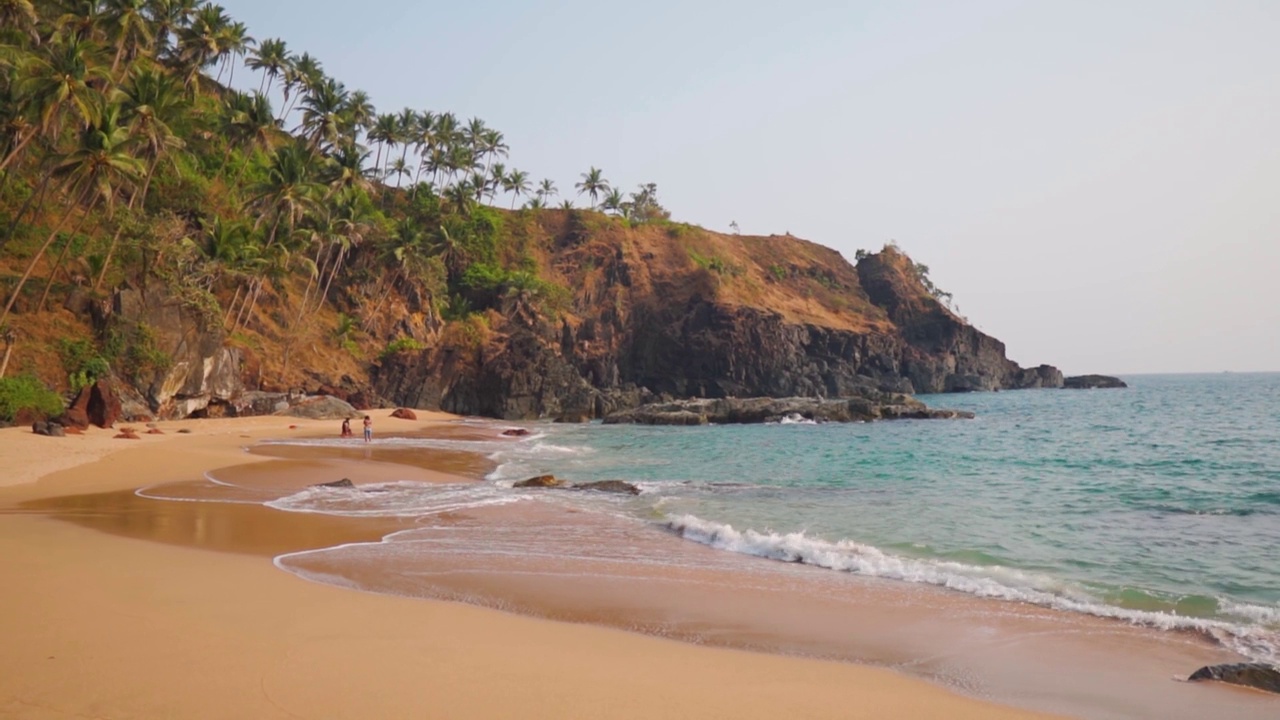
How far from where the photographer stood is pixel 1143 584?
376 inches

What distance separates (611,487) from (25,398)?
21.2m

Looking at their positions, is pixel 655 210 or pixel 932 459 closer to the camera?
pixel 932 459

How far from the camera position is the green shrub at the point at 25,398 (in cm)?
2467

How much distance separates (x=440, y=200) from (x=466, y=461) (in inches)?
1920

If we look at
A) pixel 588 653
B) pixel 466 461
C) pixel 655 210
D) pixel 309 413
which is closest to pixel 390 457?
pixel 466 461

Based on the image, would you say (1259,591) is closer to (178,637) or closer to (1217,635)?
(1217,635)

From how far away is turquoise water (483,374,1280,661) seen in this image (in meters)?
9.41

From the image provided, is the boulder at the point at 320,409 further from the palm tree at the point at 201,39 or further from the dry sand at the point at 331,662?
the dry sand at the point at 331,662

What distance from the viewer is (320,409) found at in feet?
130

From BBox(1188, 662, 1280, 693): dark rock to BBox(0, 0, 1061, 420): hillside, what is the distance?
102 ft

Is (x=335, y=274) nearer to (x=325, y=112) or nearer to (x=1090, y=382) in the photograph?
(x=325, y=112)

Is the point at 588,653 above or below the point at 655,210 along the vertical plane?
below

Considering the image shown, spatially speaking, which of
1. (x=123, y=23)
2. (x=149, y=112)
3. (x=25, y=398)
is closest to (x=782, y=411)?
(x=149, y=112)

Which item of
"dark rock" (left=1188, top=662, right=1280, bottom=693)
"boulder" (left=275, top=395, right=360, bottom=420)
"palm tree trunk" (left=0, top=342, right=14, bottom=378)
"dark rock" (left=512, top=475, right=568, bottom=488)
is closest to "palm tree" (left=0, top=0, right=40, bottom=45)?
"palm tree trunk" (left=0, top=342, right=14, bottom=378)
